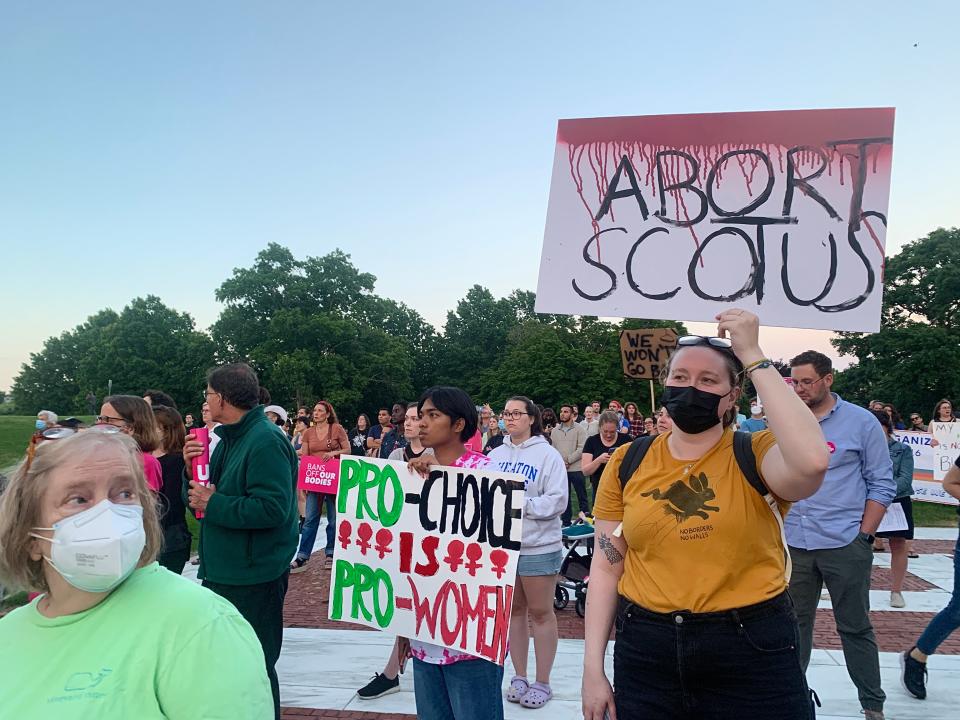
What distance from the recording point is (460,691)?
9.97 feet

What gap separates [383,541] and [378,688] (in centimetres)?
172

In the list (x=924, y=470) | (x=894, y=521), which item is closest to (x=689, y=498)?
(x=894, y=521)

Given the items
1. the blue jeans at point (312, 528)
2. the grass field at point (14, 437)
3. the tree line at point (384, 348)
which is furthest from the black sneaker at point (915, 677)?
the tree line at point (384, 348)

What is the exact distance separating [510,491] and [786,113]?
2.24 m

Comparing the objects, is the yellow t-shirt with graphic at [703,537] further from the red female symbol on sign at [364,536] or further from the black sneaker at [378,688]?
the black sneaker at [378,688]

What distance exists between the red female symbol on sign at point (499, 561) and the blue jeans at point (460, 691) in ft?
1.39

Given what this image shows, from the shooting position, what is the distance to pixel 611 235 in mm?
3547

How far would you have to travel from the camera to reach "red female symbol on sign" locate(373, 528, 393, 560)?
12.1ft

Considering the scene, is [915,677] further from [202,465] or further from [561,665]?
[202,465]

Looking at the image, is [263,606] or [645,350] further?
[645,350]

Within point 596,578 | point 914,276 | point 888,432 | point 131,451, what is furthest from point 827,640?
point 914,276

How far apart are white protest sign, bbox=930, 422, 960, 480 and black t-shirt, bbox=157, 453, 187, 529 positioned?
13529 millimetres

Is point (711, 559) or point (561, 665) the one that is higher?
point (711, 559)

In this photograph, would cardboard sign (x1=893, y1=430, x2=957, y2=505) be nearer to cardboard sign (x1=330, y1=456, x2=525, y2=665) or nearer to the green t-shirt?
cardboard sign (x1=330, y1=456, x2=525, y2=665)
